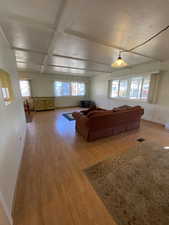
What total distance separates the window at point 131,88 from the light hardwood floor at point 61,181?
8.58 feet

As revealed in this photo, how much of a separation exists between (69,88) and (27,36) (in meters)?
5.58

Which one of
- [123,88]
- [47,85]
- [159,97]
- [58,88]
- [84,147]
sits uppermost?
[47,85]

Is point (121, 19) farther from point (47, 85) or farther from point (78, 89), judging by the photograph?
point (78, 89)

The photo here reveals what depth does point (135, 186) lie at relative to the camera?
143cm

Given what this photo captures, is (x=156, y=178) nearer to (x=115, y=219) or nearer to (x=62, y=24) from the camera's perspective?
(x=115, y=219)

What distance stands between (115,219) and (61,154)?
A: 1452 mm

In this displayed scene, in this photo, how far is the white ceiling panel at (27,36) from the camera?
6.15 feet

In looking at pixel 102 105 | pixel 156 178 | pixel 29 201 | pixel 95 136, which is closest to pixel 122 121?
pixel 95 136

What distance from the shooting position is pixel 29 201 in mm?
1238

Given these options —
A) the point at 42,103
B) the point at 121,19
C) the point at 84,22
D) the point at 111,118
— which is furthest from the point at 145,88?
the point at 42,103

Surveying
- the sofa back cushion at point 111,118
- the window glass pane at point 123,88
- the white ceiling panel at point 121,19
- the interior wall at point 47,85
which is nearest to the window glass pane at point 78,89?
the interior wall at point 47,85

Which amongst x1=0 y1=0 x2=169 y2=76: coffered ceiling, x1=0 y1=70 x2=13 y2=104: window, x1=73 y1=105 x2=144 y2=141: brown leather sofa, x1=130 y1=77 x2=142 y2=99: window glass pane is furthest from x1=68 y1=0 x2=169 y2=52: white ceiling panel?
x1=130 y1=77 x2=142 y2=99: window glass pane

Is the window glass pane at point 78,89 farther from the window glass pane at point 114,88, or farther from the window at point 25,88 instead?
the window at point 25,88

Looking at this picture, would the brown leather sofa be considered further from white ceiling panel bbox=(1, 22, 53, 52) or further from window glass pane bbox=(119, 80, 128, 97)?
window glass pane bbox=(119, 80, 128, 97)
